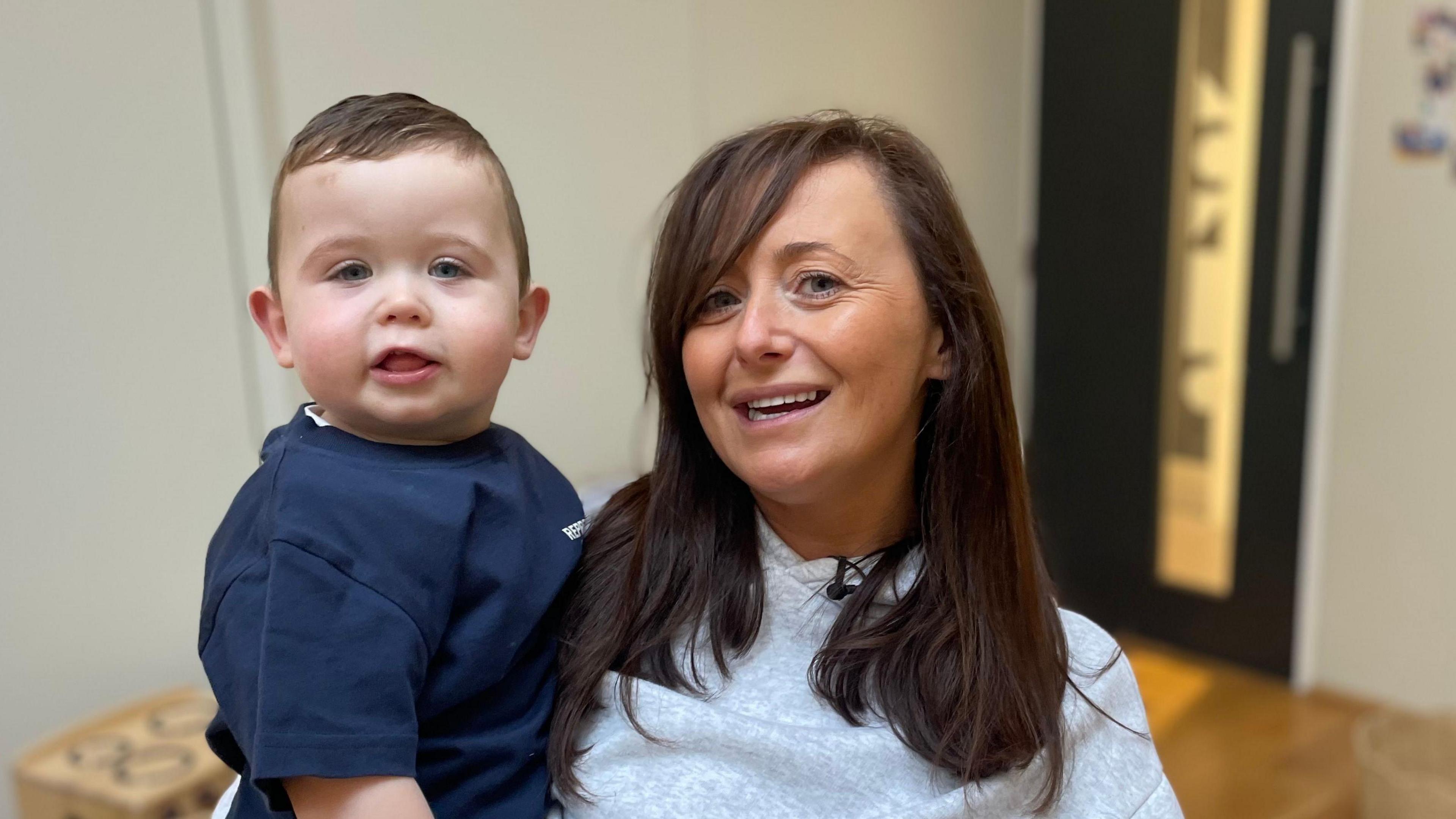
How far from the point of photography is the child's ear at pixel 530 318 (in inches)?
44.5

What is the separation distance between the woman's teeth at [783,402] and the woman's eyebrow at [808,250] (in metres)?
0.13

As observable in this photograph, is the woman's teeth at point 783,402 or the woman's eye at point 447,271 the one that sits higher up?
the woman's eye at point 447,271

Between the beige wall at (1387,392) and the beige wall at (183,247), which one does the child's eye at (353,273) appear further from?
the beige wall at (1387,392)

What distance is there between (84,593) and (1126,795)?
5.53 ft

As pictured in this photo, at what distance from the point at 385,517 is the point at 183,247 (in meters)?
1.31

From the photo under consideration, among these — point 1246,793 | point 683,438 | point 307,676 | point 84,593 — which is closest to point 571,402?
point 84,593

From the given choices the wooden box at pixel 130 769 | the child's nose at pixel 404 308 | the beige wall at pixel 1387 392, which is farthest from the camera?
the beige wall at pixel 1387 392

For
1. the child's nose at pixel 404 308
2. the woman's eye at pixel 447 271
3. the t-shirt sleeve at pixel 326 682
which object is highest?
the woman's eye at pixel 447 271

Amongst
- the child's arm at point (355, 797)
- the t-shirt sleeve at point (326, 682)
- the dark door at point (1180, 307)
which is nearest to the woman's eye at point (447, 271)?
the t-shirt sleeve at point (326, 682)

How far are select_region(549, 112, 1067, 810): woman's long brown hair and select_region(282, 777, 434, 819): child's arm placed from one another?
0.88ft

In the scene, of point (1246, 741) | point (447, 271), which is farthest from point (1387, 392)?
point (447, 271)

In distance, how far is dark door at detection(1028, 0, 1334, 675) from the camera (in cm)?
325

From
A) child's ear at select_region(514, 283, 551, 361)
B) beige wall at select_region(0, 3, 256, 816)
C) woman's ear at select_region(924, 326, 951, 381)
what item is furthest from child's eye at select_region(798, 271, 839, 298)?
beige wall at select_region(0, 3, 256, 816)

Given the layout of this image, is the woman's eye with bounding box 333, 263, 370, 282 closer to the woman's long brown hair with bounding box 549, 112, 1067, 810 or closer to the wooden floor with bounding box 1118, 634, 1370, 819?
the woman's long brown hair with bounding box 549, 112, 1067, 810
